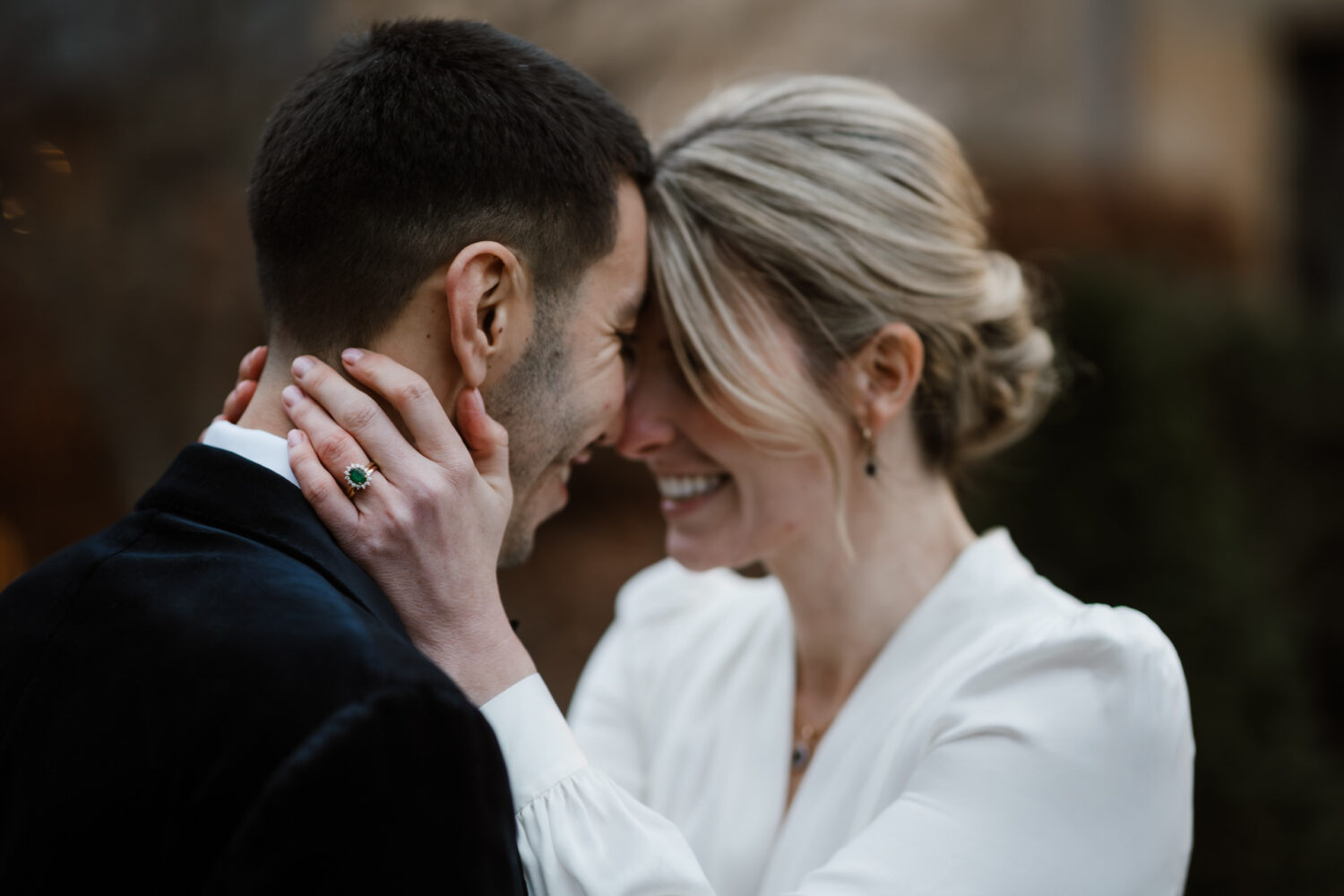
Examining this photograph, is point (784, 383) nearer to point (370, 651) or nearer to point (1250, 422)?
point (370, 651)

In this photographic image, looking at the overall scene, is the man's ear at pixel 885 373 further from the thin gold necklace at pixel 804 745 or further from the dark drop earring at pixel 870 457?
the thin gold necklace at pixel 804 745

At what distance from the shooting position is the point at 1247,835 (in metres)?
4.63

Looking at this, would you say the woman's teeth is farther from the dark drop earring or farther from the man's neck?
the man's neck

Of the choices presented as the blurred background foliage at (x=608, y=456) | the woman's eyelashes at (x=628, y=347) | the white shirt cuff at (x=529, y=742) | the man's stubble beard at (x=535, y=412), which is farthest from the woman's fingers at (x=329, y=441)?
the blurred background foliage at (x=608, y=456)

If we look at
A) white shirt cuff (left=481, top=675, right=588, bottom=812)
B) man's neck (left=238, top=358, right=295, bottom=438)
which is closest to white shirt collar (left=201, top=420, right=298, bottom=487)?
man's neck (left=238, top=358, right=295, bottom=438)

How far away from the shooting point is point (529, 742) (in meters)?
1.85

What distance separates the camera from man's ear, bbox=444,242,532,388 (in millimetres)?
1814

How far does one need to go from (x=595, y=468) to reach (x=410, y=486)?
5345 mm

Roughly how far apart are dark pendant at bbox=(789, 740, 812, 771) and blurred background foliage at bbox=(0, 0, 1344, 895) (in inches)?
78.8

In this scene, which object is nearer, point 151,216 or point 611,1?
point 151,216

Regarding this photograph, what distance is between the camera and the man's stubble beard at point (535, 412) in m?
1.99

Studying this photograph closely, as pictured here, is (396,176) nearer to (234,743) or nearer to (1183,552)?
(234,743)

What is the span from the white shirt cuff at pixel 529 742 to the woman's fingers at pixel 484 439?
0.33 m

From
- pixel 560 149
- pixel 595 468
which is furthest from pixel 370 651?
pixel 595 468
